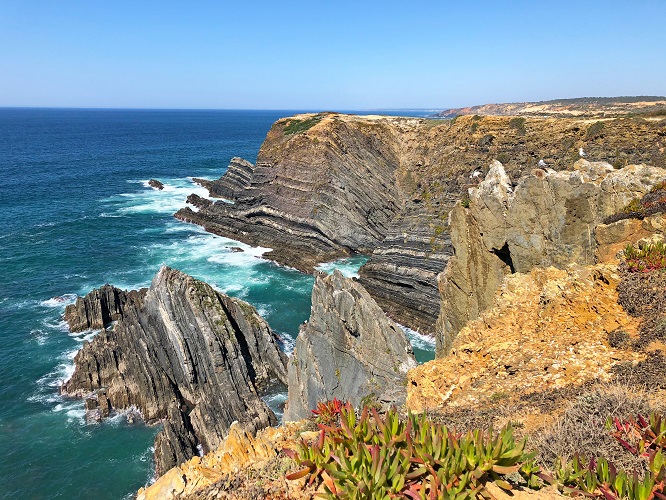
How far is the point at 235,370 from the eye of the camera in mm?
27453

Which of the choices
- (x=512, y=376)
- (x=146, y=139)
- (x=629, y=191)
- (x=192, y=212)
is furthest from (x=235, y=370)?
(x=146, y=139)

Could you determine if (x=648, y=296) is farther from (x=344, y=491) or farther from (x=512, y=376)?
(x=344, y=491)

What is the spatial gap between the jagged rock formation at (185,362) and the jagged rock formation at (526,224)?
42.1 ft

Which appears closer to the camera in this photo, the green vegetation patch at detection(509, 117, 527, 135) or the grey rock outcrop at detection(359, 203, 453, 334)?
the grey rock outcrop at detection(359, 203, 453, 334)

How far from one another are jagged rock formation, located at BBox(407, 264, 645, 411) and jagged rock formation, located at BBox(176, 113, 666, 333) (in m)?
23.7

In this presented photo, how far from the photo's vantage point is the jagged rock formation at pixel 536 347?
9.41 metres

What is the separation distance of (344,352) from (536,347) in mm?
10136

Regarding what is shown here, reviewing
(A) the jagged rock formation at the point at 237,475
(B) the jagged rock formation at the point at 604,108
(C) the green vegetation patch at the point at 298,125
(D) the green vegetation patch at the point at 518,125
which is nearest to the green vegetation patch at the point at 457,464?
(A) the jagged rock formation at the point at 237,475

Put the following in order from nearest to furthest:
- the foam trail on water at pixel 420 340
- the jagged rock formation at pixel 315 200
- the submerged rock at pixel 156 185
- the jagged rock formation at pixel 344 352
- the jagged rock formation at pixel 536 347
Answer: the jagged rock formation at pixel 536 347
the jagged rock formation at pixel 344 352
the foam trail on water at pixel 420 340
the jagged rock formation at pixel 315 200
the submerged rock at pixel 156 185

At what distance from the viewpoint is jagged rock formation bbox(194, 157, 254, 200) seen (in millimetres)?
67894

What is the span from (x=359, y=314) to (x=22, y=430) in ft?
69.0

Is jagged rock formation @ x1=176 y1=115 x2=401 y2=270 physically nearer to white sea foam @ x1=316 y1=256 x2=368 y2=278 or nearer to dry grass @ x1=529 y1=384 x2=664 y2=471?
white sea foam @ x1=316 y1=256 x2=368 y2=278

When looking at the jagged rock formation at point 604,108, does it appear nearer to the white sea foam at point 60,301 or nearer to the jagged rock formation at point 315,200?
the jagged rock formation at point 315,200

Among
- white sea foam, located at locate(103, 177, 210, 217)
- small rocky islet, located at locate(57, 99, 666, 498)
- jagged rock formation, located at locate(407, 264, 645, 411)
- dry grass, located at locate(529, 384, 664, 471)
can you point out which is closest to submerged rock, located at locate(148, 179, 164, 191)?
white sea foam, located at locate(103, 177, 210, 217)
